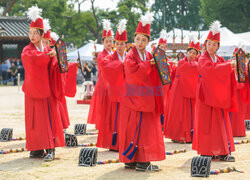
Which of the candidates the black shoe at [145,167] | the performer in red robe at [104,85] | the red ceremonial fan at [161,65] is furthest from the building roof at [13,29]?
the black shoe at [145,167]

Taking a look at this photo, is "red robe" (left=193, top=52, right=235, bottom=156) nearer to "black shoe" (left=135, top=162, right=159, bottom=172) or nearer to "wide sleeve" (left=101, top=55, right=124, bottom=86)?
"black shoe" (left=135, top=162, right=159, bottom=172)

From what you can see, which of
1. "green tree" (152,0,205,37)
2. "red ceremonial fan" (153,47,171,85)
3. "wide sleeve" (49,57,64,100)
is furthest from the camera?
"green tree" (152,0,205,37)

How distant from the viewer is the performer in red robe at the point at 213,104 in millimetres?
6531

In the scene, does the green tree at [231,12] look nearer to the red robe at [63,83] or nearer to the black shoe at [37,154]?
the red robe at [63,83]

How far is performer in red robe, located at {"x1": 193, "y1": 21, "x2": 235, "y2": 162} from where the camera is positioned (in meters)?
6.53

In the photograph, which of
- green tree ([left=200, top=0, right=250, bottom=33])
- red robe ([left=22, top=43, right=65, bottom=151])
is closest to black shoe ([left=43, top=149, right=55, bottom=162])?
red robe ([left=22, top=43, right=65, bottom=151])

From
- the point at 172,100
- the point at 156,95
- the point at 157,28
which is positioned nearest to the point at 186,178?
the point at 156,95

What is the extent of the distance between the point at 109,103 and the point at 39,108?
1464mm

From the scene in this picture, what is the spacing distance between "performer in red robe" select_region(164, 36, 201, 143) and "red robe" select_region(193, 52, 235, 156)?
1.70m

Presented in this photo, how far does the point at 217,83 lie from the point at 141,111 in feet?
4.26

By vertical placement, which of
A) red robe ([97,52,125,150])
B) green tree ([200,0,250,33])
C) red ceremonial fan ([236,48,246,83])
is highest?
green tree ([200,0,250,33])

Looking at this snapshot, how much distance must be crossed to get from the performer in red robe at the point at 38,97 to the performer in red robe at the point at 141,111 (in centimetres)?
134

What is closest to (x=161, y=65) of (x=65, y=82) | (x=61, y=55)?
(x=61, y=55)

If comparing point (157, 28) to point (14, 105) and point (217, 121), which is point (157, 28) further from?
point (217, 121)
